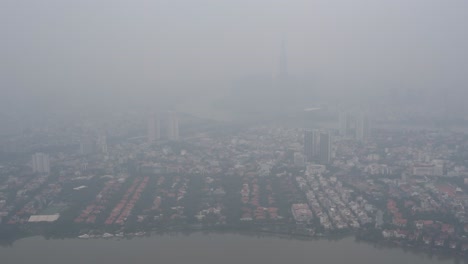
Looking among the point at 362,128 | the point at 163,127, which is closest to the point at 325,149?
the point at 362,128

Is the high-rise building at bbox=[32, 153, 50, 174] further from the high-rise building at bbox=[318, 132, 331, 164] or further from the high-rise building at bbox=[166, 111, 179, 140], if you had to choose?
the high-rise building at bbox=[318, 132, 331, 164]

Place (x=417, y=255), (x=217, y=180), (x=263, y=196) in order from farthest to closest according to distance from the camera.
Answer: (x=217, y=180) → (x=263, y=196) → (x=417, y=255)

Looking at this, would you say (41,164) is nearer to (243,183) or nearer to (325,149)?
(243,183)

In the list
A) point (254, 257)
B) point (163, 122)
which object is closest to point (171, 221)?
point (254, 257)

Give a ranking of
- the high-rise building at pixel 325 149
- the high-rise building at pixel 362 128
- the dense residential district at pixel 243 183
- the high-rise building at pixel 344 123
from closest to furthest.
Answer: the dense residential district at pixel 243 183, the high-rise building at pixel 325 149, the high-rise building at pixel 362 128, the high-rise building at pixel 344 123

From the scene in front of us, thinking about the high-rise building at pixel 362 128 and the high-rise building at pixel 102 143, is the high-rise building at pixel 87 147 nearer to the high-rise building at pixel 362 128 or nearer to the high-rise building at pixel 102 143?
the high-rise building at pixel 102 143

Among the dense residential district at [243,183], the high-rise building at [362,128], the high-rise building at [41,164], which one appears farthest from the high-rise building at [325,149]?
the high-rise building at [41,164]

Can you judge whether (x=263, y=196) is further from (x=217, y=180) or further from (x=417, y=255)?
(x=417, y=255)
